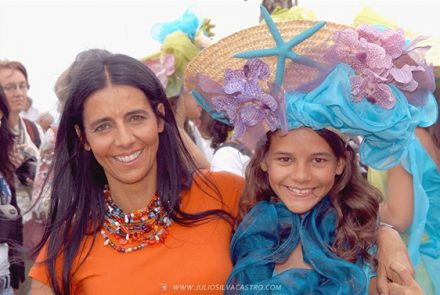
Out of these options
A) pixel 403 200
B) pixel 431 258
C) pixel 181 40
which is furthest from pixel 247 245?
pixel 181 40

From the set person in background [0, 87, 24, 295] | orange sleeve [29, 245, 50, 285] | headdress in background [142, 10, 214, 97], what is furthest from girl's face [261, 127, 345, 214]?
headdress in background [142, 10, 214, 97]

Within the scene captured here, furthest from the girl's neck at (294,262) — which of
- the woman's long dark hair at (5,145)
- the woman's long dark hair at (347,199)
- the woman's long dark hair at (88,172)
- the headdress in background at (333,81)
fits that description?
the woman's long dark hair at (5,145)

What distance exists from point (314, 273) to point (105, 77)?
1098 mm

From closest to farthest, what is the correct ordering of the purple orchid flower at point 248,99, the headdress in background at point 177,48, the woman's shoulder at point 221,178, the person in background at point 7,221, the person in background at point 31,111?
1. the purple orchid flower at point 248,99
2. the woman's shoulder at point 221,178
3. the person in background at point 7,221
4. the headdress in background at point 177,48
5. the person in background at point 31,111

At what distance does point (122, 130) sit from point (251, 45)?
1.90 ft

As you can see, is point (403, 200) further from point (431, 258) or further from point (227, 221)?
point (227, 221)

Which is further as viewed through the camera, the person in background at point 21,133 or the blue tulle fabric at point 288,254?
the person in background at point 21,133

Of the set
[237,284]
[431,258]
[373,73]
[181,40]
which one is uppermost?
[373,73]

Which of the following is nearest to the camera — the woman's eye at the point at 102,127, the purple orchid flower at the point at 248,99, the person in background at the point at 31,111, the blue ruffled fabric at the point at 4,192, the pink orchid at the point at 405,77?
the pink orchid at the point at 405,77

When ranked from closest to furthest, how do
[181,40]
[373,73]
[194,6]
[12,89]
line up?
[373,73] → [181,40] → [194,6] → [12,89]

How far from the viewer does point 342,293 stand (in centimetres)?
218

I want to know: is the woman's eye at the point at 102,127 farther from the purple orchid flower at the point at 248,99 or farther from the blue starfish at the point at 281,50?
the blue starfish at the point at 281,50

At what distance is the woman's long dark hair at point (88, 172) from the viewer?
234 cm

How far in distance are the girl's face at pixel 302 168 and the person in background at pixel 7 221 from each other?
1.53 metres
